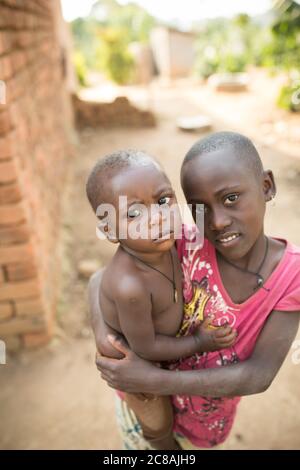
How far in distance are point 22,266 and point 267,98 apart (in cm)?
918

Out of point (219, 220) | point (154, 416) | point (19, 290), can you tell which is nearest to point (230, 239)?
point (219, 220)

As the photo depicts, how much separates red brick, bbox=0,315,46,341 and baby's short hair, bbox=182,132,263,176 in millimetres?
2114

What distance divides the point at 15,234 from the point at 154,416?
1.61 meters

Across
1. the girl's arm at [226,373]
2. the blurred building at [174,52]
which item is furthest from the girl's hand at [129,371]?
the blurred building at [174,52]

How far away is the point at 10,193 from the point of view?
2350 millimetres

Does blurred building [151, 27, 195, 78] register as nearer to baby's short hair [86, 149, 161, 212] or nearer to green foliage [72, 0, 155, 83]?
green foliage [72, 0, 155, 83]

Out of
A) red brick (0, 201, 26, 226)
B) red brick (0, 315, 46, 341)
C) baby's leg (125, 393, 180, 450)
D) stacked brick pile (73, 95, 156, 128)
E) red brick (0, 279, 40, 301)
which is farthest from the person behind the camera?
stacked brick pile (73, 95, 156, 128)

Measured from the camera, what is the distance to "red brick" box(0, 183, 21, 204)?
7.64 feet

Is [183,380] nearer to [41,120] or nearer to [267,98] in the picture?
[41,120]

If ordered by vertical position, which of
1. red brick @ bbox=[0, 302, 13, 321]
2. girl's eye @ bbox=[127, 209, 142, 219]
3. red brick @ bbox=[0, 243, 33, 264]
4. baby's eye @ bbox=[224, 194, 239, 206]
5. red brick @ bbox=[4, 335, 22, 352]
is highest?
baby's eye @ bbox=[224, 194, 239, 206]

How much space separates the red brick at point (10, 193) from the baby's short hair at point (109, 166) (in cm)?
138

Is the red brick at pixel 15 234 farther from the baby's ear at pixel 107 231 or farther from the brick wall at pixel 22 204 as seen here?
the baby's ear at pixel 107 231

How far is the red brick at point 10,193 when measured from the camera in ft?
7.64

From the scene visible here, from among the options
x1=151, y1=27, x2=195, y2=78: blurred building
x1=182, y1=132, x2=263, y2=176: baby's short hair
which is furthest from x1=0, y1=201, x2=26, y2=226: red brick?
x1=151, y1=27, x2=195, y2=78: blurred building
